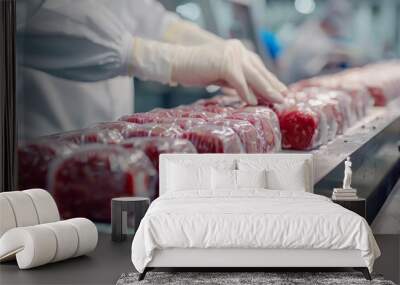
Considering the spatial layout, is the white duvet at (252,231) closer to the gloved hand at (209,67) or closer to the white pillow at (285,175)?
the white pillow at (285,175)

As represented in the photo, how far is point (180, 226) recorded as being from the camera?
511 cm

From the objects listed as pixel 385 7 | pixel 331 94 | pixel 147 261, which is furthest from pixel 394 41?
pixel 147 261

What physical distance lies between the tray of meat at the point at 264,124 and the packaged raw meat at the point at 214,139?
188mm

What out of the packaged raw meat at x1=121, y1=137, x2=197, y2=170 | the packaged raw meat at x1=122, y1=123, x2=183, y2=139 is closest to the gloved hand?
the packaged raw meat at x1=122, y1=123, x2=183, y2=139

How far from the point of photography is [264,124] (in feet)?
23.9

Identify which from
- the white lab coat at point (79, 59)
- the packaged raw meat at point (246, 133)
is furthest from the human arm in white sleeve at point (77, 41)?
the packaged raw meat at point (246, 133)

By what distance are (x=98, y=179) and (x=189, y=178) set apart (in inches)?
45.5

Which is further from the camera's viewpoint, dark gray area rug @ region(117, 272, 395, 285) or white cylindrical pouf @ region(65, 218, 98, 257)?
white cylindrical pouf @ region(65, 218, 98, 257)

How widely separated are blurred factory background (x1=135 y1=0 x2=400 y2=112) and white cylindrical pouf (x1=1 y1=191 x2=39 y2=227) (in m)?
1.76

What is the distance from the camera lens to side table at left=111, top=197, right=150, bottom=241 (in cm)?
680

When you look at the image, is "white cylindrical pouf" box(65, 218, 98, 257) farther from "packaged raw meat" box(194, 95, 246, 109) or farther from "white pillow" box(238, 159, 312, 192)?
"packaged raw meat" box(194, 95, 246, 109)

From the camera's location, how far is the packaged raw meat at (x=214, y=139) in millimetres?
7250

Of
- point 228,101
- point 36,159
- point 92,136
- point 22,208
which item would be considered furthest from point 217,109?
point 22,208

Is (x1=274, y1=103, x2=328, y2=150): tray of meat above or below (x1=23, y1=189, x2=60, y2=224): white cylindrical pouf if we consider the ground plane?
above
